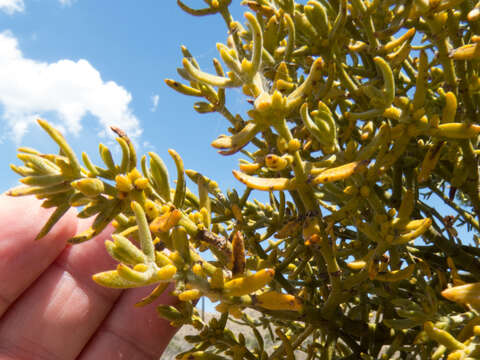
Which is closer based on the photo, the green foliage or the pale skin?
the green foliage

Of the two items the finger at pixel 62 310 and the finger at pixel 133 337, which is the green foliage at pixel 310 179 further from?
the finger at pixel 62 310

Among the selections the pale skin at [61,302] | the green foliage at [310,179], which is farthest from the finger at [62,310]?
the green foliage at [310,179]

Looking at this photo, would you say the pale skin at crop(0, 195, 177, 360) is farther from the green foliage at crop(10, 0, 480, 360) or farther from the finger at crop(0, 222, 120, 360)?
the green foliage at crop(10, 0, 480, 360)

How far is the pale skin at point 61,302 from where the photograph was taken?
4.20ft

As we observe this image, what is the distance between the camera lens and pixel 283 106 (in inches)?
22.8

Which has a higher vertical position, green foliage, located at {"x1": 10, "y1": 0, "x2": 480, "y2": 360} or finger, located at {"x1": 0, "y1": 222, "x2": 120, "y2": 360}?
green foliage, located at {"x1": 10, "y1": 0, "x2": 480, "y2": 360}

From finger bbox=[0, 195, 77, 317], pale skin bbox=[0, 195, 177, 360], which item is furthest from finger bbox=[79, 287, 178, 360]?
finger bbox=[0, 195, 77, 317]

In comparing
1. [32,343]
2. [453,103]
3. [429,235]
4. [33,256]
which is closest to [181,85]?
[453,103]

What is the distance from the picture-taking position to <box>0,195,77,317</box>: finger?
4.16ft

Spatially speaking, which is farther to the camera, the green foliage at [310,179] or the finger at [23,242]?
the finger at [23,242]

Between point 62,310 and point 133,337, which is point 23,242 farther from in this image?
point 133,337

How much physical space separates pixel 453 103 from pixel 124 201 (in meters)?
0.56

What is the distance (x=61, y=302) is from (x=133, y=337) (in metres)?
0.27

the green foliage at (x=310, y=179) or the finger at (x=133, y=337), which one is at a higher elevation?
the green foliage at (x=310, y=179)
